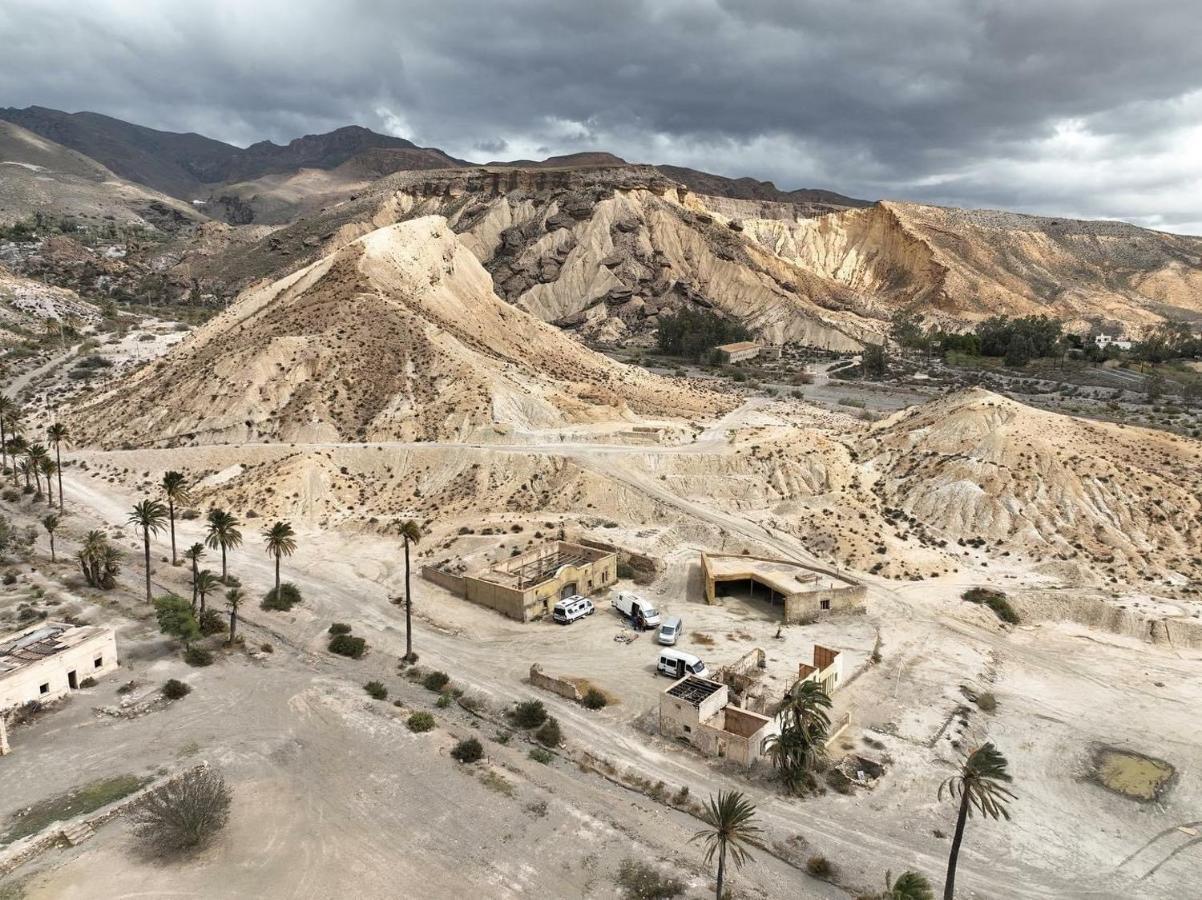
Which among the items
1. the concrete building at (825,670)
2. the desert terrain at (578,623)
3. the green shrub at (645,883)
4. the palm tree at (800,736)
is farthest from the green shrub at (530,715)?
the concrete building at (825,670)

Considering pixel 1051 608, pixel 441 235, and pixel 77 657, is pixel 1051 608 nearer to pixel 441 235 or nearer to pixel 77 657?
pixel 77 657

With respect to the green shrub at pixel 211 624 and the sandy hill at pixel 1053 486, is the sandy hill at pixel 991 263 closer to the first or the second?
the sandy hill at pixel 1053 486

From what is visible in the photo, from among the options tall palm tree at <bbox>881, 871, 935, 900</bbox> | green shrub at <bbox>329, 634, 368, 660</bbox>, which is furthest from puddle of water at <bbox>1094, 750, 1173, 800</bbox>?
green shrub at <bbox>329, 634, 368, 660</bbox>

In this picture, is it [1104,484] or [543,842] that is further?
[1104,484]

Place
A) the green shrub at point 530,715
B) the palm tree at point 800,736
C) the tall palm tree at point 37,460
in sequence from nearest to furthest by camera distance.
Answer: the palm tree at point 800,736
the green shrub at point 530,715
the tall palm tree at point 37,460

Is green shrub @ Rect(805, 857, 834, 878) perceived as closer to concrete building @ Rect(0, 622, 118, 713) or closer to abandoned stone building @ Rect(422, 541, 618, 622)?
abandoned stone building @ Rect(422, 541, 618, 622)

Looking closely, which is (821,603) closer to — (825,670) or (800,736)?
(825,670)

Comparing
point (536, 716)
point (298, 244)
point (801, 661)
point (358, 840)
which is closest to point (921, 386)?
point (801, 661)

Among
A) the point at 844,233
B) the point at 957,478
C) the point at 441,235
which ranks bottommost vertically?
the point at 957,478
